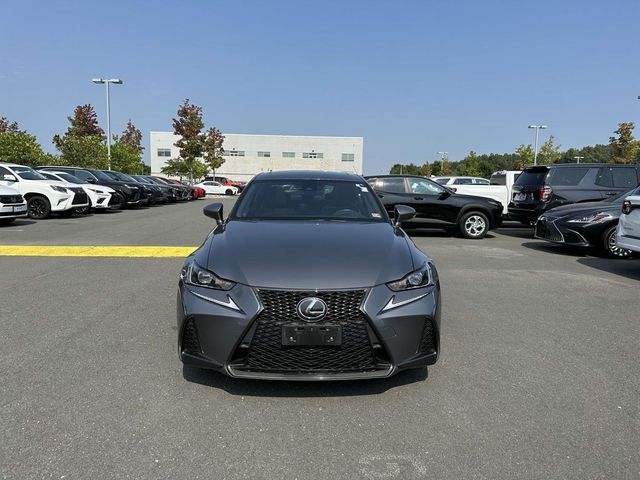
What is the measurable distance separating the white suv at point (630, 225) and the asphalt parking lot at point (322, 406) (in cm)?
262

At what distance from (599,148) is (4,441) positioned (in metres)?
134

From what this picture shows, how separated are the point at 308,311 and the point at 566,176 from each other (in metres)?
11.2

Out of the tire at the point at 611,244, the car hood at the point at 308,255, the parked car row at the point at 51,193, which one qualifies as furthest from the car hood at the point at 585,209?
the parked car row at the point at 51,193

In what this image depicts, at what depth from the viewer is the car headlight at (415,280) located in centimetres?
322

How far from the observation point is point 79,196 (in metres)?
16.3

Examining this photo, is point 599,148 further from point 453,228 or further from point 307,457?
point 307,457

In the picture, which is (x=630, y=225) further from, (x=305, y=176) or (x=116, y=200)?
(x=116, y=200)

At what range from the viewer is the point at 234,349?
3.05 metres

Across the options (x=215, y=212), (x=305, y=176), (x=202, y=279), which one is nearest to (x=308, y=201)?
(x=305, y=176)

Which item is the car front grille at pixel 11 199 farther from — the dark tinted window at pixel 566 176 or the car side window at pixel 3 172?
the dark tinted window at pixel 566 176

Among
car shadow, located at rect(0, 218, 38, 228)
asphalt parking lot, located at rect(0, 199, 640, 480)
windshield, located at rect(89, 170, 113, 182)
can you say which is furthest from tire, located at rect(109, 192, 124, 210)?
asphalt parking lot, located at rect(0, 199, 640, 480)

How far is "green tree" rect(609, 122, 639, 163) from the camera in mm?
40125

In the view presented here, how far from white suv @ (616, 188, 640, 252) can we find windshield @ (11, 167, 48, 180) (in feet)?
52.7

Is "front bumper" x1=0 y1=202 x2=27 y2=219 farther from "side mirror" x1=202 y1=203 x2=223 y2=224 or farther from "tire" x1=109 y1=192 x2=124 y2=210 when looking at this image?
"side mirror" x1=202 y1=203 x2=223 y2=224
